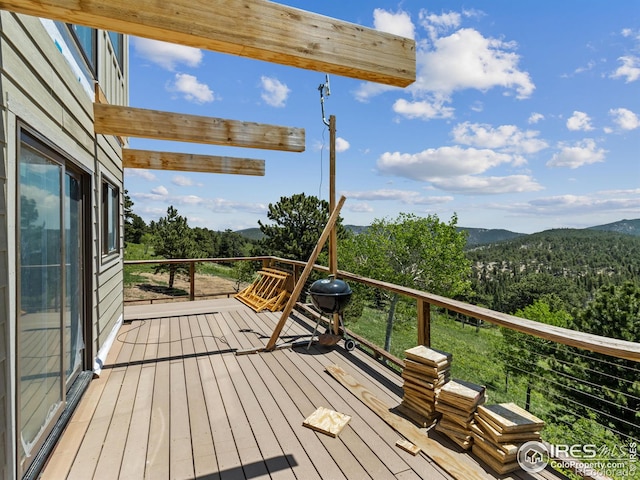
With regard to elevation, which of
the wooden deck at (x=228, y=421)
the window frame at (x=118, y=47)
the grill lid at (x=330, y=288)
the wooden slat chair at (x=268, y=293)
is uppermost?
the window frame at (x=118, y=47)

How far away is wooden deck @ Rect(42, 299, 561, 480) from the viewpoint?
194 cm

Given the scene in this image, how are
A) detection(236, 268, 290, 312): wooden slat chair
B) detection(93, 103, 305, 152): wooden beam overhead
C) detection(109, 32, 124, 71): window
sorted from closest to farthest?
detection(93, 103, 305, 152): wooden beam overhead, detection(109, 32, 124, 71): window, detection(236, 268, 290, 312): wooden slat chair

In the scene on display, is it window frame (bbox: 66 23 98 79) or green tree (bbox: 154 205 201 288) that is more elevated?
window frame (bbox: 66 23 98 79)

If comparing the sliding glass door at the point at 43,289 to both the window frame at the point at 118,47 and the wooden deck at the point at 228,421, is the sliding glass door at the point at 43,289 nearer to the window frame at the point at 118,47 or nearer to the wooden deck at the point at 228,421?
the wooden deck at the point at 228,421

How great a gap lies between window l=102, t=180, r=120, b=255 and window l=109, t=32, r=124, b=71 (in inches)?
79.9

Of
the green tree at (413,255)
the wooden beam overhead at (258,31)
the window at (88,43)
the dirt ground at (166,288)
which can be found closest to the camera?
the wooden beam overhead at (258,31)

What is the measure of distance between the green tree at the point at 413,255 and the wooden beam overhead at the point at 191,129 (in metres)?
18.0

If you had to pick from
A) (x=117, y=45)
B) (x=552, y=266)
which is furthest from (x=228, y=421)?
(x=552, y=266)

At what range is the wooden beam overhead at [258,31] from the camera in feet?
4.92

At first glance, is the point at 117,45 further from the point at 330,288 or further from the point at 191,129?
the point at 330,288

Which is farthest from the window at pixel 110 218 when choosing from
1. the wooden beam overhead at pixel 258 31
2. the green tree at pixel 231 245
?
the green tree at pixel 231 245

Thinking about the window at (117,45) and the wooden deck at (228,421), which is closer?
the wooden deck at (228,421)

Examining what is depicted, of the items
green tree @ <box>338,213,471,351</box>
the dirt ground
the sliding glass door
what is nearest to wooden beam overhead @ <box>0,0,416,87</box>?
the sliding glass door

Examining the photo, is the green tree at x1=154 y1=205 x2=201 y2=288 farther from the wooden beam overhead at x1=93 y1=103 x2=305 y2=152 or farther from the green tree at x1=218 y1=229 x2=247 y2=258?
the wooden beam overhead at x1=93 y1=103 x2=305 y2=152
